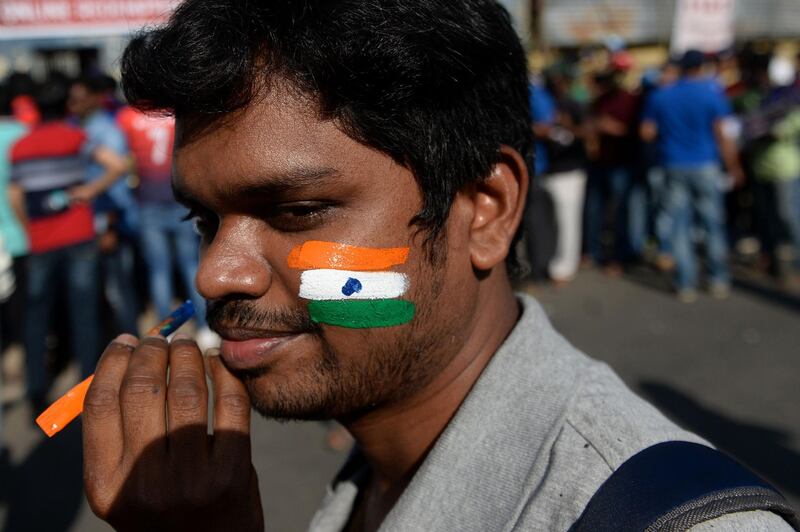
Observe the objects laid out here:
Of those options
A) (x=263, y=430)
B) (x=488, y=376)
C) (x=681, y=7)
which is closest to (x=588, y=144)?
(x=681, y=7)

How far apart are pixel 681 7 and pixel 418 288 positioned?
10625 mm

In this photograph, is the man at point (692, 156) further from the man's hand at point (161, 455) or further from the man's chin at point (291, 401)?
the man's hand at point (161, 455)

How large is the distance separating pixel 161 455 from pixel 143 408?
0.08 m

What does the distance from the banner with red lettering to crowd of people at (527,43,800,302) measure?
4.27 meters

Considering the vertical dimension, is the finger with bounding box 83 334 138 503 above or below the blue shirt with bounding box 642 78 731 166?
above

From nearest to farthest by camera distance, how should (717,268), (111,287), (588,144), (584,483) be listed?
1. (584,483)
2. (111,287)
3. (717,268)
4. (588,144)

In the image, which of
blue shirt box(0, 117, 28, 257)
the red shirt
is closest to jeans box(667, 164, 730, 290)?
the red shirt

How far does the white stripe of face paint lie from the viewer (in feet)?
4.45

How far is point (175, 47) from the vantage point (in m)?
1.39

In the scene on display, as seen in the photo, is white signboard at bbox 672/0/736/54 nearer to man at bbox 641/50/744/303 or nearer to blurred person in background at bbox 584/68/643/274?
blurred person in background at bbox 584/68/643/274

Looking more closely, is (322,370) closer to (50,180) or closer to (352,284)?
(352,284)

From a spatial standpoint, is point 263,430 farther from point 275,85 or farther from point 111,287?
point 275,85

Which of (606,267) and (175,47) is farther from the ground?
(175,47)

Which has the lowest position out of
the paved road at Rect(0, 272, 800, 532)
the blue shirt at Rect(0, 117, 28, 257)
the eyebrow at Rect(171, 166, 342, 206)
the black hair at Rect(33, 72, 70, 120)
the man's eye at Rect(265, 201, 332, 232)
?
the paved road at Rect(0, 272, 800, 532)
